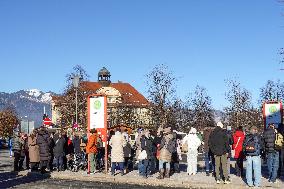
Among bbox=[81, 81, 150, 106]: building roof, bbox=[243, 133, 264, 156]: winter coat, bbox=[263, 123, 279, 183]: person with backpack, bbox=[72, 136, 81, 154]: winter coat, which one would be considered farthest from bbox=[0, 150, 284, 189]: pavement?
bbox=[81, 81, 150, 106]: building roof

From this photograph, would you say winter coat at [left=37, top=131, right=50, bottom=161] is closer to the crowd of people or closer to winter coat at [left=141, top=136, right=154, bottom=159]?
the crowd of people

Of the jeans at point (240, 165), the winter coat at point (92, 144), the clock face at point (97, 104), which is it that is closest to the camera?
the jeans at point (240, 165)

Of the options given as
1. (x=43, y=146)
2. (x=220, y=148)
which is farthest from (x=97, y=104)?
(x=220, y=148)

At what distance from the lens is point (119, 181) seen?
61.8 feet

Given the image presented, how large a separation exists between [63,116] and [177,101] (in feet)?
55.1

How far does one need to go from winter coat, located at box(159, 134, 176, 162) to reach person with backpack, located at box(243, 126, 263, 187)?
3.40m

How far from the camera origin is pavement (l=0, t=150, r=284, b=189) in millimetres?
16750

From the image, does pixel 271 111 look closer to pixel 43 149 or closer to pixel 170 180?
pixel 170 180

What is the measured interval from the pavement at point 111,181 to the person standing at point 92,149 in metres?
0.44

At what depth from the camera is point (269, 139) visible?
1678 cm

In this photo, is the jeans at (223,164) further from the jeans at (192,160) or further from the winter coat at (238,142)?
the jeans at (192,160)

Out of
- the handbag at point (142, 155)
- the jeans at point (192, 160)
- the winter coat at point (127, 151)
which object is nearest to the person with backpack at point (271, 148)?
the jeans at point (192, 160)

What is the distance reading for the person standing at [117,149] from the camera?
2028cm

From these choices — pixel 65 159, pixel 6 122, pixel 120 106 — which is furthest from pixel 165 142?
pixel 6 122
